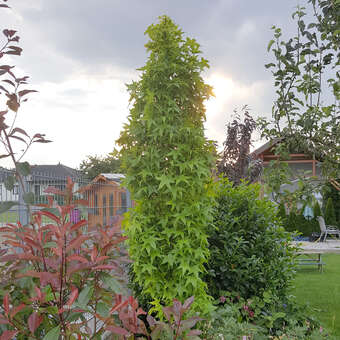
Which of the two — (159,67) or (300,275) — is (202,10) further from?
(300,275)

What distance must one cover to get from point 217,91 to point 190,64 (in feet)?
1.34

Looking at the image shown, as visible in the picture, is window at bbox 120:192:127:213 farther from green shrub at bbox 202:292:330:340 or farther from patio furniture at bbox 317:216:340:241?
patio furniture at bbox 317:216:340:241

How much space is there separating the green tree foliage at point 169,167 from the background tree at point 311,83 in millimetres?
978

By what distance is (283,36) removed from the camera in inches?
117

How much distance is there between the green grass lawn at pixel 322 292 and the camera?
17.4 feet

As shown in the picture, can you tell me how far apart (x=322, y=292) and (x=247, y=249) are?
359cm

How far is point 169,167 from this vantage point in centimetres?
374

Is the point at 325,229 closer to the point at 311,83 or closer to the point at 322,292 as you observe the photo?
the point at 322,292

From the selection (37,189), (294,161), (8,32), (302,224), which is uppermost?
(294,161)

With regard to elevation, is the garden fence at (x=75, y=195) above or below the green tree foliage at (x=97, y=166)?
below

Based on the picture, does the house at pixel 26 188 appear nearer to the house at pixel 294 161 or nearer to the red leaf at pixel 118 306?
the red leaf at pixel 118 306

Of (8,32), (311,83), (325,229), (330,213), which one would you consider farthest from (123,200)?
(330,213)

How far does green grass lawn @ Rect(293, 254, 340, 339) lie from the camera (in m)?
5.29

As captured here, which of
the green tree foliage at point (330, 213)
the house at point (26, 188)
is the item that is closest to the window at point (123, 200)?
the house at point (26, 188)
